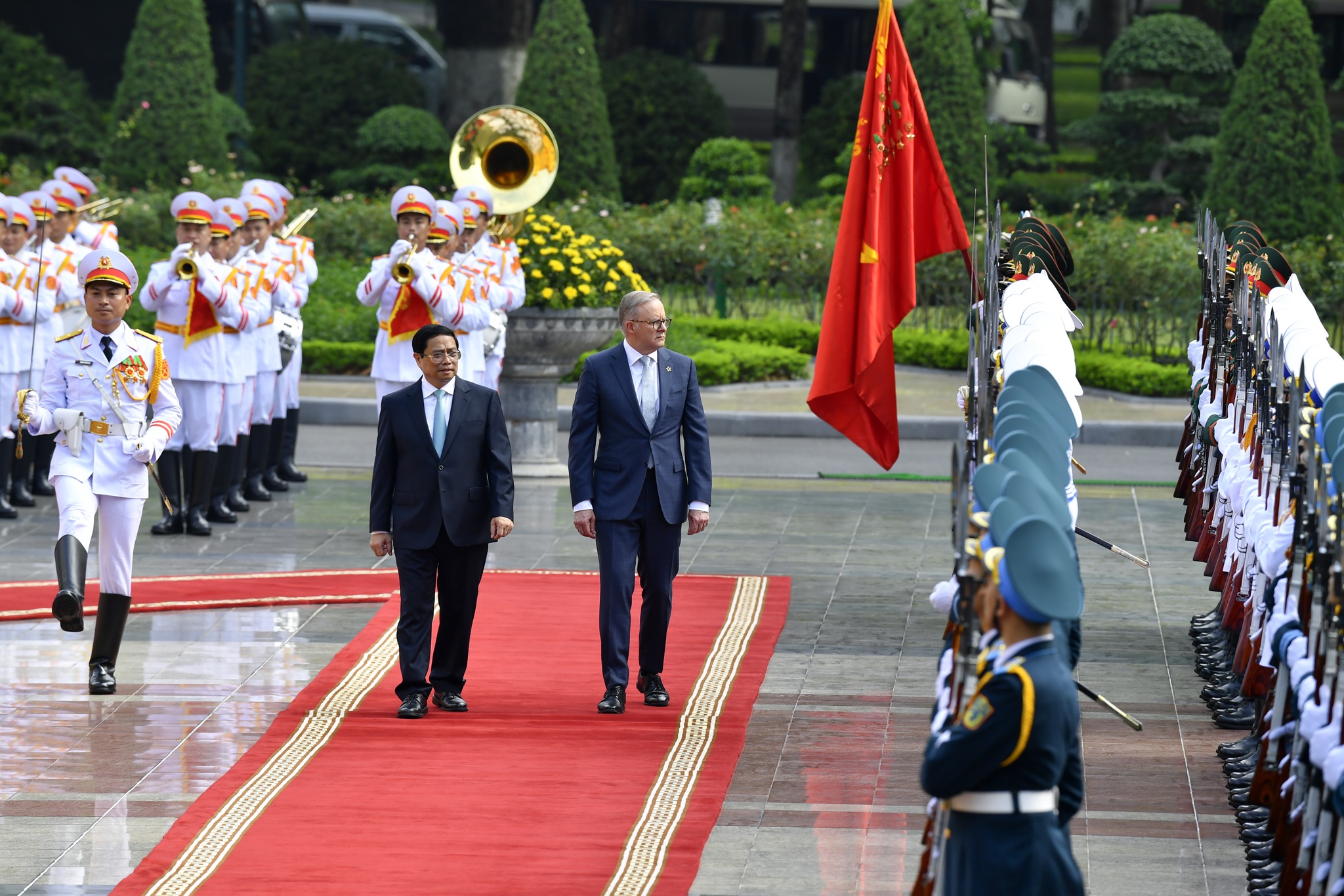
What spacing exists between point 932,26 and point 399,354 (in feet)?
48.0

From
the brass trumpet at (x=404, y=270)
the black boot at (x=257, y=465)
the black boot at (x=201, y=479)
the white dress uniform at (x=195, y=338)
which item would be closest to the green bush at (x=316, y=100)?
the black boot at (x=257, y=465)

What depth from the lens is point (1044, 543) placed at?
433 cm

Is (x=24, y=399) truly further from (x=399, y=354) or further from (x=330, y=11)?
(x=330, y=11)

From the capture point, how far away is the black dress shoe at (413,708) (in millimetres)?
7922

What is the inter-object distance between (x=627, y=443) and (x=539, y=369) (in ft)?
20.3

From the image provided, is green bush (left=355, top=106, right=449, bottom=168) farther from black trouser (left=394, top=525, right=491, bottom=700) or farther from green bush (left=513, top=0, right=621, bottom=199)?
black trouser (left=394, top=525, right=491, bottom=700)

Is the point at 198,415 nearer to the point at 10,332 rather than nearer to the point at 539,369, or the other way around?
the point at 10,332

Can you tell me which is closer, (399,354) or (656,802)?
(656,802)

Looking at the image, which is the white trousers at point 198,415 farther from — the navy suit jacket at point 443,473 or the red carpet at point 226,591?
the navy suit jacket at point 443,473

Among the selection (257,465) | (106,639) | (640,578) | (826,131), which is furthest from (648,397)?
(826,131)

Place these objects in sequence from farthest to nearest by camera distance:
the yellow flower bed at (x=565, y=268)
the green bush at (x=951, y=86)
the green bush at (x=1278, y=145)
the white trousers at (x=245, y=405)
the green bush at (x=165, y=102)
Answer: the green bush at (x=165, y=102), the green bush at (x=951, y=86), the green bush at (x=1278, y=145), the yellow flower bed at (x=565, y=268), the white trousers at (x=245, y=405)

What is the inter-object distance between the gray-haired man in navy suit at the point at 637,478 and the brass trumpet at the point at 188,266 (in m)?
4.42

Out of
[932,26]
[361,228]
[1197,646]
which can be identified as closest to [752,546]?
[1197,646]

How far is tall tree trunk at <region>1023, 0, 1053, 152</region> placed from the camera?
34.5 meters
